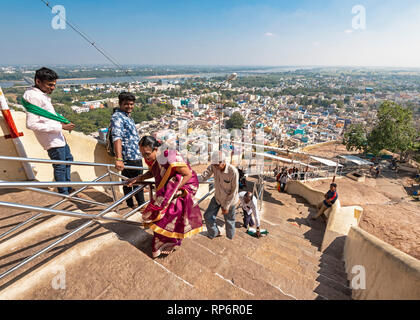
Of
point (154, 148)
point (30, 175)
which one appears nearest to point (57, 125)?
point (30, 175)

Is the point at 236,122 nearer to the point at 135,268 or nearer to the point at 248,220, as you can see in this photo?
the point at 248,220

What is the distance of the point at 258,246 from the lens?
9.84 ft

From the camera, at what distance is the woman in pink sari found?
6.52 feet

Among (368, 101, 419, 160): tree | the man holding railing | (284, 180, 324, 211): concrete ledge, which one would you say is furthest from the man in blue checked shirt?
(368, 101, 419, 160): tree

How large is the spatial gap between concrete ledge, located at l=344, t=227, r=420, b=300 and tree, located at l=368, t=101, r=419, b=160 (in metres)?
18.5

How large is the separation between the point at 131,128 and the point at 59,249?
5.53 feet

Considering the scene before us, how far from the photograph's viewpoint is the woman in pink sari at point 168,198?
1.99 metres

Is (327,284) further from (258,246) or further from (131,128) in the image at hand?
(131,128)

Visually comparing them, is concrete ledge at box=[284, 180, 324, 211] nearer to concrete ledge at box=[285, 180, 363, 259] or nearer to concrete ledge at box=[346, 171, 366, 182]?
concrete ledge at box=[285, 180, 363, 259]

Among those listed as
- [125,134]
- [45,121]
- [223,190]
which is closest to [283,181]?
[223,190]

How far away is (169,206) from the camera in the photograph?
2.11 metres

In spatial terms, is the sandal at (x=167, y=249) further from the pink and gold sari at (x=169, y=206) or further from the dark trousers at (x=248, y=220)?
the dark trousers at (x=248, y=220)
